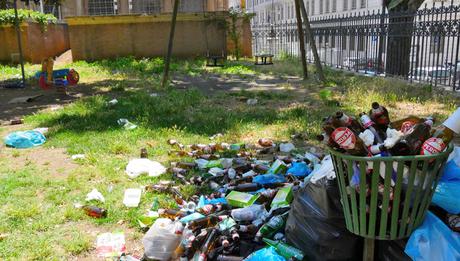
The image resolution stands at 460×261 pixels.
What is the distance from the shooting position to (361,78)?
1178 centimetres

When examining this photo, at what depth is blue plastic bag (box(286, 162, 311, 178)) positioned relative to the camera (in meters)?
4.15

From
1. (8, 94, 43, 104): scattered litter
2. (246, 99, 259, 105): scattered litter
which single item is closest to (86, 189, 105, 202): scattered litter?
(246, 99, 259, 105): scattered litter

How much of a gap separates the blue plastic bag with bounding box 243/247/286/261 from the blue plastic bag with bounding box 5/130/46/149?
444 centimetres

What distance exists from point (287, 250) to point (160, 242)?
0.95 meters

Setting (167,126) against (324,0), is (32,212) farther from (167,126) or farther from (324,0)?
(324,0)

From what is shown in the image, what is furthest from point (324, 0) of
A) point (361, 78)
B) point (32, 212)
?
point (32, 212)

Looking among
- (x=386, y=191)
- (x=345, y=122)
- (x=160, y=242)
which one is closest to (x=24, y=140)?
(x=160, y=242)

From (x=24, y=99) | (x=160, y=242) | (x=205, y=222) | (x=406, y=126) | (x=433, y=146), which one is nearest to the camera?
(x=433, y=146)

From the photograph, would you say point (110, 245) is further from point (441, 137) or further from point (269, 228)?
point (441, 137)

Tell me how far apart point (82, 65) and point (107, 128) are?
35.4 ft

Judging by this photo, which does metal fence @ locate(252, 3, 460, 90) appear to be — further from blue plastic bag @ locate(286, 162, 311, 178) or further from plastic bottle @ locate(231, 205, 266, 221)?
plastic bottle @ locate(231, 205, 266, 221)

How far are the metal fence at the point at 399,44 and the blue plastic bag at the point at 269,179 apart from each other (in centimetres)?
623

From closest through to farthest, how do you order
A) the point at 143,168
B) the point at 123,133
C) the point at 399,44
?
the point at 143,168 → the point at 123,133 → the point at 399,44

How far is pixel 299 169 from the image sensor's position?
423 cm
